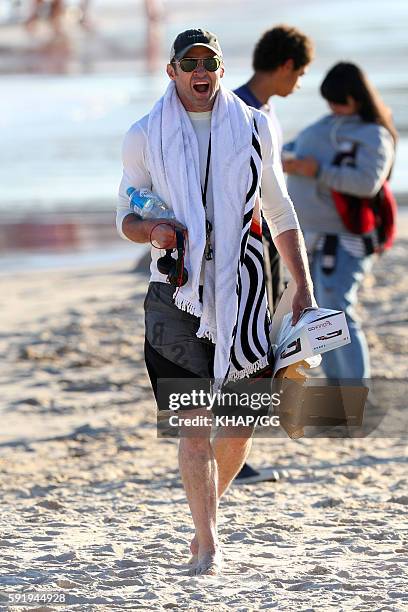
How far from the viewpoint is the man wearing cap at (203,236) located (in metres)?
4.45

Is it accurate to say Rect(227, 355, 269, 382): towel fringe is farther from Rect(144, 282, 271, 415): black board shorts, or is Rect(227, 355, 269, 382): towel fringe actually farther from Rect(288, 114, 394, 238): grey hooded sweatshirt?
Rect(288, 114, 394, 238): grey hooded sweatshirt

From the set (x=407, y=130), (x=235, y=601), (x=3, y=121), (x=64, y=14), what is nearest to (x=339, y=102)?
(x=235, y=601)

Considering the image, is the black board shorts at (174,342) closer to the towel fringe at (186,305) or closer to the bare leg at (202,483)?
the towel fringe at (186,305)

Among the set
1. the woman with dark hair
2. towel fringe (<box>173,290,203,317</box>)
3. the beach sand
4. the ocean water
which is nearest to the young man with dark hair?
the beach sand

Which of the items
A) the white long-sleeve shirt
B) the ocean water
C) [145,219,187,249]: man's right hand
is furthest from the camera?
the ocean water

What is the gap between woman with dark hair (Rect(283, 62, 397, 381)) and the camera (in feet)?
21.0

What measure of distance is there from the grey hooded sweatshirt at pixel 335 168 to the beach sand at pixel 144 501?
1027 millimetres

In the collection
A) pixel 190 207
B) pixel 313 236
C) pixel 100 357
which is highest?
pixel 190 207

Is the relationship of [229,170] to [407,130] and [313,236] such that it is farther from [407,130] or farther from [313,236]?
[407,130]

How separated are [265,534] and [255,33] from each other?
996 inches

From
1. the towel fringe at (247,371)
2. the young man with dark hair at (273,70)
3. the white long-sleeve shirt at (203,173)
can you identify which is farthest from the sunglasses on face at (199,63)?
the young man with dark hair at (273,70)

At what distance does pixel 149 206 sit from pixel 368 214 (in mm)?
2244

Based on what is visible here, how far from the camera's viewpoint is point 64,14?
33.0 metres

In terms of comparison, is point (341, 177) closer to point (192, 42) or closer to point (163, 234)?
point (192, 42)
